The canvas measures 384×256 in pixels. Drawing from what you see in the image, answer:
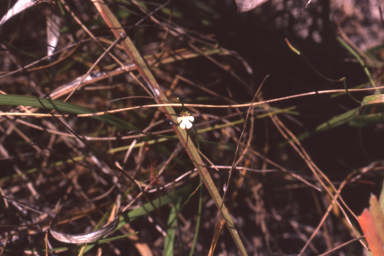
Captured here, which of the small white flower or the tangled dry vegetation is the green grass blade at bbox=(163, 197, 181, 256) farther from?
the small white flower

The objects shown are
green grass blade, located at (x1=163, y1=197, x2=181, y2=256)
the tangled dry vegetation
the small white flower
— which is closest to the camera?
the small white flower

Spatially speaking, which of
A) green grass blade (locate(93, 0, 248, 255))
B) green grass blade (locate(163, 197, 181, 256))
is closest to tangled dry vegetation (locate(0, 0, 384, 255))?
green grass blade (locate(163, 197, 181, 256))

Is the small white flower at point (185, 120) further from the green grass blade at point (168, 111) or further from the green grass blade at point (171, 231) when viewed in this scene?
the green grass blade at point (171, 231)

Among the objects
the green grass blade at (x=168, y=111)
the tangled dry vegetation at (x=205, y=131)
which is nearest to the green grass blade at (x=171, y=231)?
the tangled dry vegetation at (x=205, y=131)

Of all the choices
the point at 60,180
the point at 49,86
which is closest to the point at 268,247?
the point at 60,180

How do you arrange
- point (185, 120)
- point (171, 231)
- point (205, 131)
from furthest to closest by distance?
point (205, 131), point (171, 231), point (185, 120)

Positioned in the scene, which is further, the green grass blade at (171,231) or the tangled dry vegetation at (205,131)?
the tangled dry vegetation at (205,131)

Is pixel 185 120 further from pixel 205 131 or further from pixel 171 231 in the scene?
pixel 171 231

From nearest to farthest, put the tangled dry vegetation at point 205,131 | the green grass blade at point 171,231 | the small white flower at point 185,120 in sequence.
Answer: the small white flower at point 185,120 < the green grass blade at point 171,231 < the tangled dry vegetation at point 205,131

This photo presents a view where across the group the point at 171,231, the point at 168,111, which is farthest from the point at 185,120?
the point at 171,231
